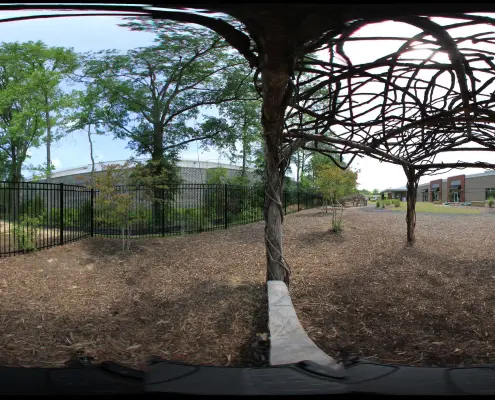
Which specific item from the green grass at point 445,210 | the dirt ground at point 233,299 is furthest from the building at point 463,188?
the dirt ground at point 233,299

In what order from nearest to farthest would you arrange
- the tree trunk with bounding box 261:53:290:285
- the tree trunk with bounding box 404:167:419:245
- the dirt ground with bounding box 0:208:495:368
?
the dirt ground with bounding box 0:208:495:368
the tree trunk with bounding box 261:53:290:285
the tree trunk with bounding box 404:167:419:245

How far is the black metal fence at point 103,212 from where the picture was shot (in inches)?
277

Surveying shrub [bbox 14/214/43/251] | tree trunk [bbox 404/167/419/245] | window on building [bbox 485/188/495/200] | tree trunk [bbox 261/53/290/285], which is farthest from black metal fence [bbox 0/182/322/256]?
window on building [bbox 485/188/495/200]

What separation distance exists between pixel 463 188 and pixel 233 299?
42774 millimetres

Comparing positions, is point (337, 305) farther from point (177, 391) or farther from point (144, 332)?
point (177, 391)

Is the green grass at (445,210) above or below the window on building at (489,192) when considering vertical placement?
below

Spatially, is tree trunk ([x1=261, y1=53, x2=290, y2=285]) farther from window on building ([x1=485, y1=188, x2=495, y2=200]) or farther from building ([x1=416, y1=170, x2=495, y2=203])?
window on building ([x1=485, y1=188, x2=495, y2=200])

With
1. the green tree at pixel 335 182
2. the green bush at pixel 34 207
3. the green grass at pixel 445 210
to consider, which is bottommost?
the green grass at pixel 445 210

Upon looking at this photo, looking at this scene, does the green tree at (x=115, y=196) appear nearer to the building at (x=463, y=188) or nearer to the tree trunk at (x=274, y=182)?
the tree trunk at (x=274, y=182)

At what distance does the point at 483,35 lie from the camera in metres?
1.63

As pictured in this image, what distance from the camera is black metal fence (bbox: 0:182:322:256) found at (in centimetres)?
703

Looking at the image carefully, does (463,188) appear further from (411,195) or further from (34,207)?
(34,207)

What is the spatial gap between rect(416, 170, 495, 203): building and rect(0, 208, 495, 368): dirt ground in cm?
2895

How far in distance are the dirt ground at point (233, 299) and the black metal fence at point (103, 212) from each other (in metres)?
0.65
